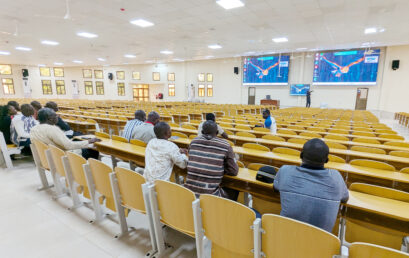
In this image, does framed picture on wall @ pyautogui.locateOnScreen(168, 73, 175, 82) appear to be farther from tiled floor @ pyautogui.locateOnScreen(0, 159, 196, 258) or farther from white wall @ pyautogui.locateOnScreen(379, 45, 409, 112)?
tiled floor @ pyautogui.locateOnScreen(0, 159, 196, 258)

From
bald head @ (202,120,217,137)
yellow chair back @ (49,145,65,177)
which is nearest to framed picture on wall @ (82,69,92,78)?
yellow chair back @ (49,145,65,177)

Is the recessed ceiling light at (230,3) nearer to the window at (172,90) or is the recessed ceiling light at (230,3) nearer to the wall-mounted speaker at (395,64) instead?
the wall-mounted speaker at (395,64)

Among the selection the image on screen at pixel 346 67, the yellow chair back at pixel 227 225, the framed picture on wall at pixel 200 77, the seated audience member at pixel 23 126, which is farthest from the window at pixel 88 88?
the yellow chair back at pixel 227 225

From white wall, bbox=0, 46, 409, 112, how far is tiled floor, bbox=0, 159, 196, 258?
17269 mm

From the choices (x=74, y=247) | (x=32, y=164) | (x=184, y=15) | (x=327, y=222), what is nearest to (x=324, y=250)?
(x=327, y=222)

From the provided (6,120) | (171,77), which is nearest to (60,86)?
(171,77)

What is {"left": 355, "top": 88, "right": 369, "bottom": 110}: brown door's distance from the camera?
14.8 m

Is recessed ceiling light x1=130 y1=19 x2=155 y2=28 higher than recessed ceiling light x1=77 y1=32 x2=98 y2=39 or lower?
lower

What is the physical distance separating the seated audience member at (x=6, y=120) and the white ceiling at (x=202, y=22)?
3.64 meters

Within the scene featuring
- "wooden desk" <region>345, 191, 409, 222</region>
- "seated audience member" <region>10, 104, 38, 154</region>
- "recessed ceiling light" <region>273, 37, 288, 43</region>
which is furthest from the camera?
"recessed ceiling light" <region>273, 37, 288, 43</region>

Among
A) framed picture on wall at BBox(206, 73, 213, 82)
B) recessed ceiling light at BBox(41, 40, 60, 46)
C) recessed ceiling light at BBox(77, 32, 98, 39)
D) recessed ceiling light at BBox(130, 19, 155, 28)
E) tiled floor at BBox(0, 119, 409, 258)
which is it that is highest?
recessed ceiling light at BBox(41, 40, 60, 46)

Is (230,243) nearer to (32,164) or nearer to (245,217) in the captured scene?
(245,217)

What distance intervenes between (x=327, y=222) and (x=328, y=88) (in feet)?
56.6

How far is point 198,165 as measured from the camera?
204 centimetres
